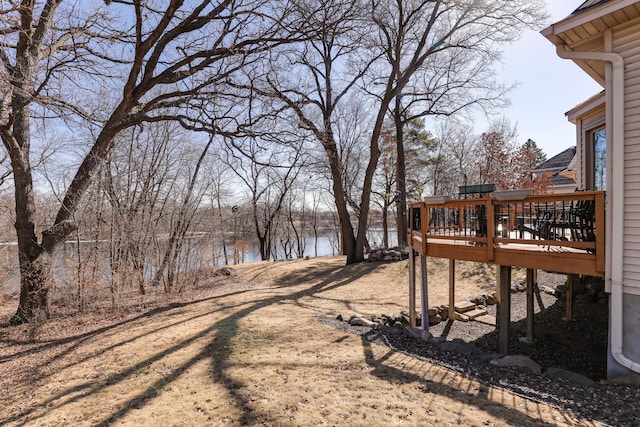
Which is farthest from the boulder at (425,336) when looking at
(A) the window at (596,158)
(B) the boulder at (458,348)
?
(A) the window at (596,158)

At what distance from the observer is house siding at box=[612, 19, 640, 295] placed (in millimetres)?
3691

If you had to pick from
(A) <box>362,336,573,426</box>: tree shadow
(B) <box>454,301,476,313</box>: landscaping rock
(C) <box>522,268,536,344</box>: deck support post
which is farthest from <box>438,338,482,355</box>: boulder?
(B) <box>454,301,476,313</box>: landscaping rock

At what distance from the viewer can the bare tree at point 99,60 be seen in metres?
6.52

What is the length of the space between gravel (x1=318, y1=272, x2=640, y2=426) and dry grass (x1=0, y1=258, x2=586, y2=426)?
1.12ft

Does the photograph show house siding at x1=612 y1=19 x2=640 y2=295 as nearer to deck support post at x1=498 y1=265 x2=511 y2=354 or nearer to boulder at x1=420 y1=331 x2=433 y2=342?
deck support post at x1=498 y1=265 x2=511 y2=354

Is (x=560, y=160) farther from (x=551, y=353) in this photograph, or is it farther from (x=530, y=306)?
(x=551, y=353)

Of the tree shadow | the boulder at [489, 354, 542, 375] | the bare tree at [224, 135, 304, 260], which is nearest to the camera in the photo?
the tree shadow

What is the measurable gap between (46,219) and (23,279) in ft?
11.3

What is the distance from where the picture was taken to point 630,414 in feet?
10.5

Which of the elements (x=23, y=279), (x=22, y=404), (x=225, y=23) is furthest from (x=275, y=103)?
(x=22, y=404)

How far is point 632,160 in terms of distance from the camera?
12.3 ft

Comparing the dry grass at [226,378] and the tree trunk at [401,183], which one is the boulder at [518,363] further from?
the tree trunk at [401,183]

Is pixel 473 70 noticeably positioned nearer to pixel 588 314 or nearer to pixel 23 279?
pixel 588 314

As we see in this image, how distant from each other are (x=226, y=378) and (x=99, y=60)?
315 inches
